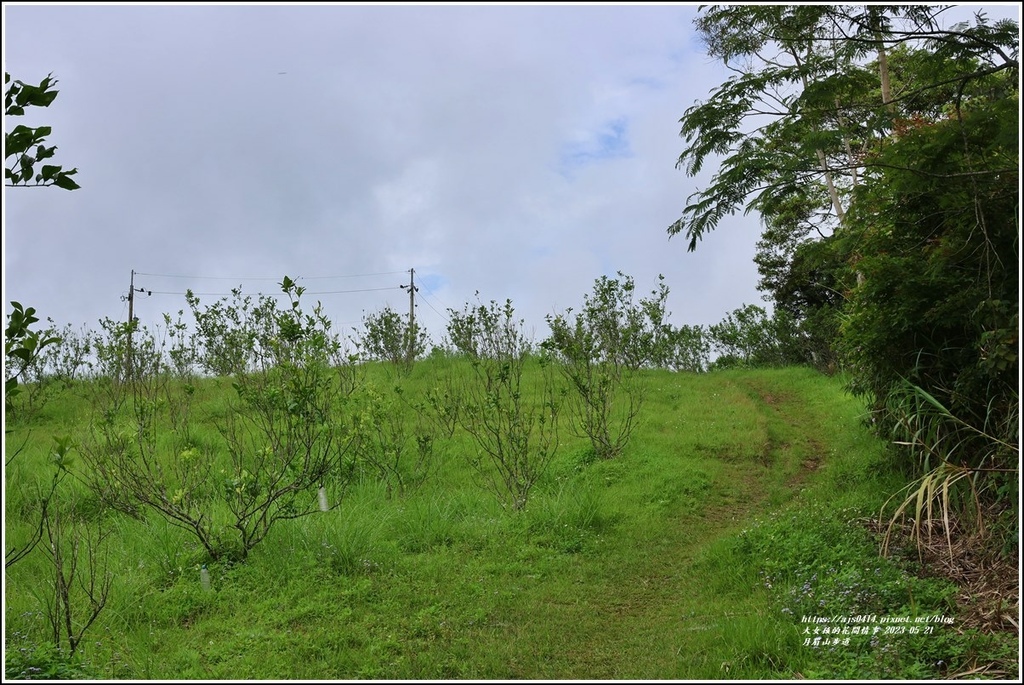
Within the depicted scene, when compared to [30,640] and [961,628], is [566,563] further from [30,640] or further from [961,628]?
[30,640]

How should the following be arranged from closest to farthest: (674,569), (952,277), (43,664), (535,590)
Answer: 1. (43,664)
2. (535,590)
3. (952,277)
4. (674,569)

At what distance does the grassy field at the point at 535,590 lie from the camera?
3965 mm

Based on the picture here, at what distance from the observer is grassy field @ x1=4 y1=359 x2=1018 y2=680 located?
396 cm

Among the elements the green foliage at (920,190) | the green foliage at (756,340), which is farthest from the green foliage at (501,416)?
the green foliage at (756,340)

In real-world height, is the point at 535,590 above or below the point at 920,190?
below

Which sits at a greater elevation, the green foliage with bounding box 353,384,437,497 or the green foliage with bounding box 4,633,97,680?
the green foliage with bounding box 353,384,437,497

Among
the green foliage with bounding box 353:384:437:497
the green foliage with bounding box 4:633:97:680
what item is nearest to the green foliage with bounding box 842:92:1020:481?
the green foliage with bounding box 353:384:437:497

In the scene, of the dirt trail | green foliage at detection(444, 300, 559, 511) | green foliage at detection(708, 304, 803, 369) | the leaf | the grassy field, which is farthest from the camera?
green foliage at detection(708, 304, 803, 369)

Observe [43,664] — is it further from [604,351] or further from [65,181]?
[604,351]

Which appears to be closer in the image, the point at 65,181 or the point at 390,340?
the point at 65,181

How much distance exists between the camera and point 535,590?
523cm

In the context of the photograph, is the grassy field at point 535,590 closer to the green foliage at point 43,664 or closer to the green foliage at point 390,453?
the green foliage at point 43,664

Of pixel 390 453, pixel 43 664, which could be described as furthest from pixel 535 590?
pixel 390 453

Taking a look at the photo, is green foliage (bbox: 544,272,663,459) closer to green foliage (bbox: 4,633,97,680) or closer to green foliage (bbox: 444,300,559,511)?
green foliage (bbox: 444,300,559,511)
